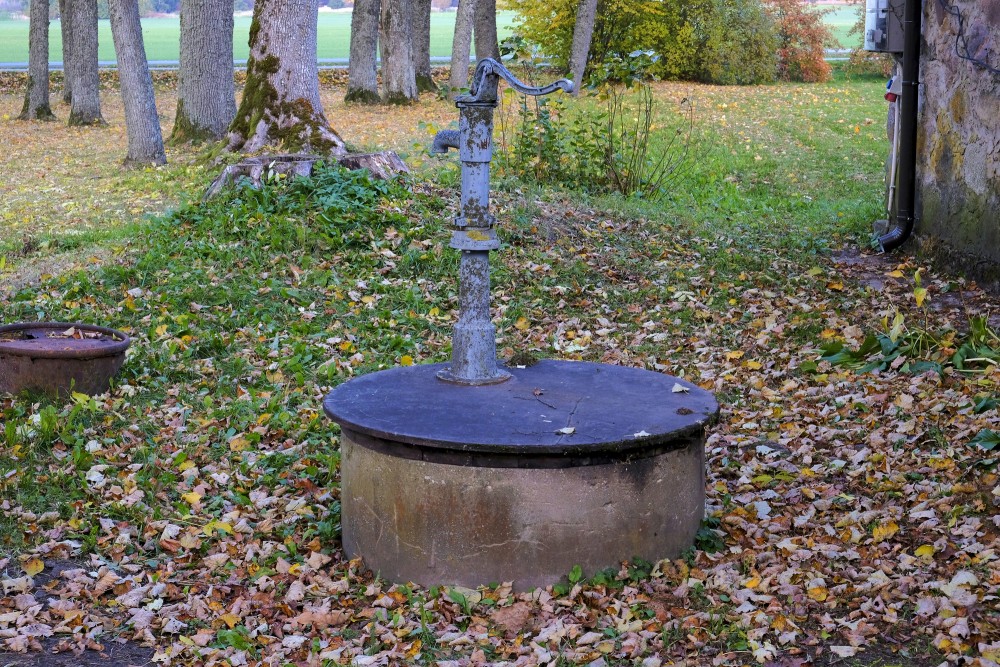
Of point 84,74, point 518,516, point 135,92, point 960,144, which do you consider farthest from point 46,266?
point 84,74

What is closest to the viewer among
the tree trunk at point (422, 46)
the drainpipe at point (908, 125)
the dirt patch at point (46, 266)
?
the drainpipe at point (908, 125)

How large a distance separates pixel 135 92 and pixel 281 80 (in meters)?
3.99

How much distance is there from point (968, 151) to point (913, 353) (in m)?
2.16

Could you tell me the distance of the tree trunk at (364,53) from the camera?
72.0 ft

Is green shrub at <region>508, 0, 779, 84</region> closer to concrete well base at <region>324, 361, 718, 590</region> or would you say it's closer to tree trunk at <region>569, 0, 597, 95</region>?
tree trunk at <region>569, 0, 597, 95</region>

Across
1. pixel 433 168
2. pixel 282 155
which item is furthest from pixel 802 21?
pixel 282 155

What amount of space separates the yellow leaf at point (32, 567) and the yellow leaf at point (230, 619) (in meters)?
0.91

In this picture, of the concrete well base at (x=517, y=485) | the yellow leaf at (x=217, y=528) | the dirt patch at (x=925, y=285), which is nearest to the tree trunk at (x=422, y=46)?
the dirt patch at (x=925, y=285)

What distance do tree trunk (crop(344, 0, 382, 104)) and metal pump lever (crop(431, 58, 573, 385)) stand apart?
705 inches

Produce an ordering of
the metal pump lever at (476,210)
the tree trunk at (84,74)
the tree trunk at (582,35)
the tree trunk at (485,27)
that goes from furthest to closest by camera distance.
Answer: the tree trunk at (485,27)
the tree trunk at (582,35)
the tree trunk at (84,74)
the metal pump lever at (476,210)

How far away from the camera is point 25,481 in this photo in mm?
5344

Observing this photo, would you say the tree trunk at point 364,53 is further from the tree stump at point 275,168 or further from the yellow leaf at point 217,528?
the yellow leaf at point 217,528

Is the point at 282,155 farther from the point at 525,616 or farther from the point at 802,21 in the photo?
the point at 802,21

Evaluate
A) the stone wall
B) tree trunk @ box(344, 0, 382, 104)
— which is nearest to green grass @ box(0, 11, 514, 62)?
tree trunk @ box(344, 0, 382, 104)
